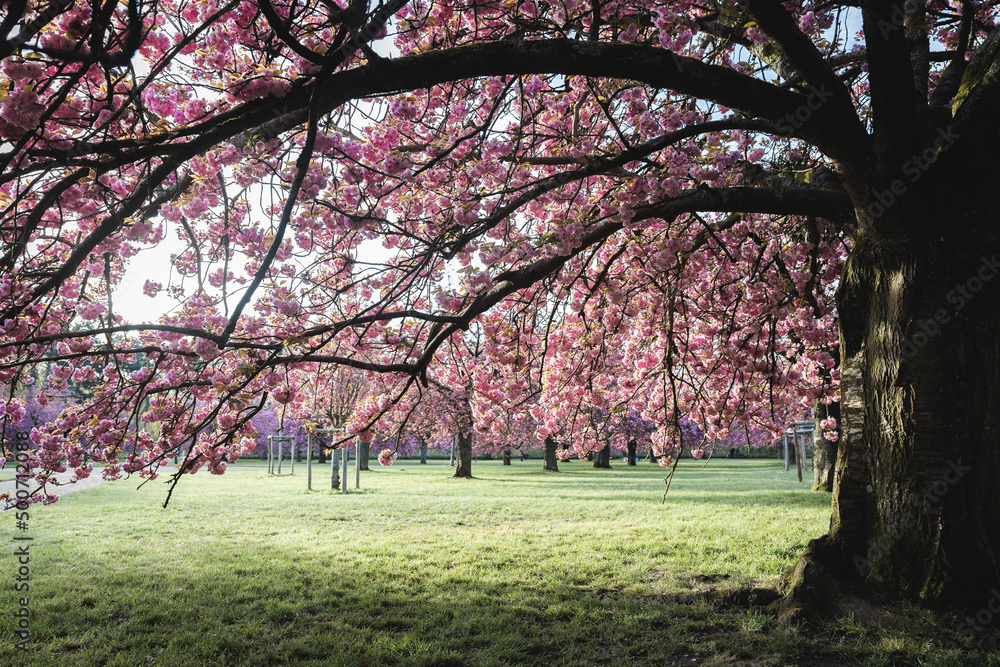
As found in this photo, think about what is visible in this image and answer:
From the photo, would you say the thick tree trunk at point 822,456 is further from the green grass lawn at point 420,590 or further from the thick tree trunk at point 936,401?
the thick tree trunk at point 936,401

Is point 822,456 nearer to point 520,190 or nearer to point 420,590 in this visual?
point 420,590

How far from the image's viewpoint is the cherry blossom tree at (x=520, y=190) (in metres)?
2.99

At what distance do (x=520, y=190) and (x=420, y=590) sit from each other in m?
3.50

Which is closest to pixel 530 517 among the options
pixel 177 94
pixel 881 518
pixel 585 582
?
pixel 585 582

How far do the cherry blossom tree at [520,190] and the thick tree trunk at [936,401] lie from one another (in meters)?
0.01

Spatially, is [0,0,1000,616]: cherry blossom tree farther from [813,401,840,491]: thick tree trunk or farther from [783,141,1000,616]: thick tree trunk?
[813,401,840,491]: thick tree trunk

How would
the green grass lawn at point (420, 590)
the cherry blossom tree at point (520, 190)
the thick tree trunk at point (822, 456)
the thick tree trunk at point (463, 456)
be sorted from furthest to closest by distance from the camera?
the thick tree trunk at point (463, 456) → the thick tree trunk at point (822, 456) → the green grass lawn at point (420, 590) → the cherry blossom tree at point (520, 190)

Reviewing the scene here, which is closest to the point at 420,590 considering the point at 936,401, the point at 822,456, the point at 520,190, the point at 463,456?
the point at 520,190

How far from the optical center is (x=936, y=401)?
362cm

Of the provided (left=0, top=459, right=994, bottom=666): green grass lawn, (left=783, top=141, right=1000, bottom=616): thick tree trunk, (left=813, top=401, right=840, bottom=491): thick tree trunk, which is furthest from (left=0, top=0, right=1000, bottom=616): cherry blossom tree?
(left=813, top=401, right=840, bottom=491): thick tree trunk

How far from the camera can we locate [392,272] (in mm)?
5641

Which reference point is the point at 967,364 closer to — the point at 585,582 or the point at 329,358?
the point at 585,582

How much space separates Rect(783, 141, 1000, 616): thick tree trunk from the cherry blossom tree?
0.04 feet

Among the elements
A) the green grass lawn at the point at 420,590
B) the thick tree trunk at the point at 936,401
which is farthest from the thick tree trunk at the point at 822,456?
the thick tree trunk at the point at 936,401
